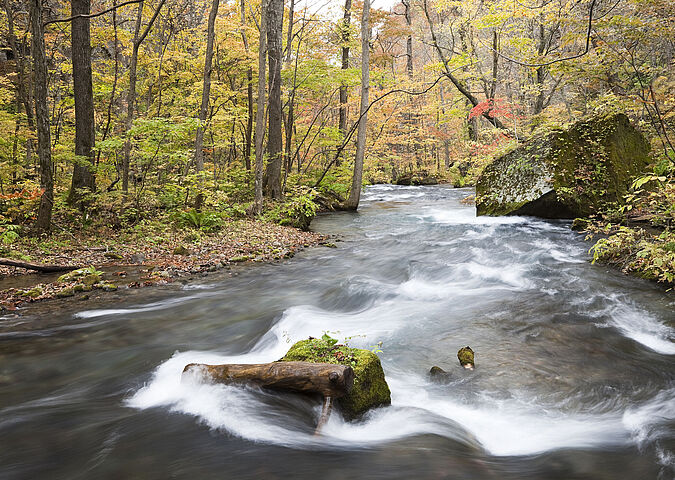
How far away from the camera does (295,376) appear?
Result: 10.5 feet

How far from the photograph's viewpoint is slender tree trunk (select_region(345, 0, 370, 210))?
1479 centimetres

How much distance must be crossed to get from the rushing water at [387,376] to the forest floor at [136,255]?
2.33 feet

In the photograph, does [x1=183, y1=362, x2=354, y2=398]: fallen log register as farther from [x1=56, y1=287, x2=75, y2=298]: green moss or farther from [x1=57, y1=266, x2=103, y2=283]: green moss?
[x1=57, y1=266, x2=103, y2=283]: green moss

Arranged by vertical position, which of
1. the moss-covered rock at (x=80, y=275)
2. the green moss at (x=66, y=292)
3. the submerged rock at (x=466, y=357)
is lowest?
the submerged rock at (x=466, y=357)

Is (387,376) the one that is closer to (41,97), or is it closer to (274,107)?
(41,97)

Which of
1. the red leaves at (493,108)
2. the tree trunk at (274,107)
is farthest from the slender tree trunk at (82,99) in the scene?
the red leaves at (493,108)

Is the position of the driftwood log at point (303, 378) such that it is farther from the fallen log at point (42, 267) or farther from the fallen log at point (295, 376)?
the fallen log at point (42, 267)

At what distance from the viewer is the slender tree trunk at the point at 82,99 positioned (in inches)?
372

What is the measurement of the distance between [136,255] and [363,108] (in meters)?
10.0

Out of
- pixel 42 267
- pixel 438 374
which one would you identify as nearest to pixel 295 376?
pixel 438 374

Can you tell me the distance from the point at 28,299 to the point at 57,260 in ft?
5.35

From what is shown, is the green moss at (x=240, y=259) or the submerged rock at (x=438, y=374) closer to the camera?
the submerged rock at (x=438, y=374)

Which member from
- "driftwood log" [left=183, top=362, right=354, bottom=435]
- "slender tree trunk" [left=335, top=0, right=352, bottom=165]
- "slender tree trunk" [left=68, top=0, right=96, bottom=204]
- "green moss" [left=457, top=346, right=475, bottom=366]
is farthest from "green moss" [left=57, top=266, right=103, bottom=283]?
"slender tree trunk" [left=335, top=0, right=352, bottom=165]

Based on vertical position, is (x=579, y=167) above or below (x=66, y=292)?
above
